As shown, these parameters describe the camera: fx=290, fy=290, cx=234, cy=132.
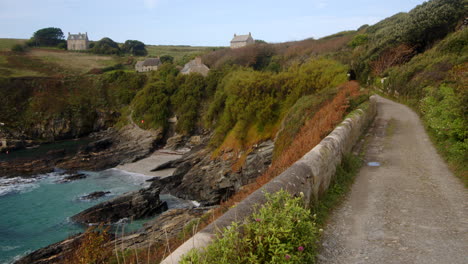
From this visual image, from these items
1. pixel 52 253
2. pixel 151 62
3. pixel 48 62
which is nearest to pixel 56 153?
pixel 52 253

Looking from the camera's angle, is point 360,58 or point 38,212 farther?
point 360,58

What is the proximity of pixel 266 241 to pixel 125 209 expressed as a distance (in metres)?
16.7

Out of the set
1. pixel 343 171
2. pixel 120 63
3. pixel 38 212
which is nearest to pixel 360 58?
pixel 343 171

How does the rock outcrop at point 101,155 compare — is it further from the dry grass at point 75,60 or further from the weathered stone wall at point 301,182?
the dry grass at point 75,60

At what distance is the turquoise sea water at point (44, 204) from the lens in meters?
15.5

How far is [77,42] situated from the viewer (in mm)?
87125

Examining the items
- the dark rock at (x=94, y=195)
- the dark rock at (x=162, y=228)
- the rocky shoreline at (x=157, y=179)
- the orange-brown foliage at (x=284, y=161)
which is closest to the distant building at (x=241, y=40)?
→ the rocky shoreline at (x=157, y=179)

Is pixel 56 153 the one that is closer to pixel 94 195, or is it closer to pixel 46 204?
pixel 46 204

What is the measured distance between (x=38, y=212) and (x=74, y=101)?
32.1 m

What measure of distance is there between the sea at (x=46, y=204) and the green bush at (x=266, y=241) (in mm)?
14363

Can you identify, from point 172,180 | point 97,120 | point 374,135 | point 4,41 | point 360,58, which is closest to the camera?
point 374,135

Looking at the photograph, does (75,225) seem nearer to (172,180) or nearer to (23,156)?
(172,180)

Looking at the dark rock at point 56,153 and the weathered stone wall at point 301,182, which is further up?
the weathered stone wall at point 301,182

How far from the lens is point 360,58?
119ft
